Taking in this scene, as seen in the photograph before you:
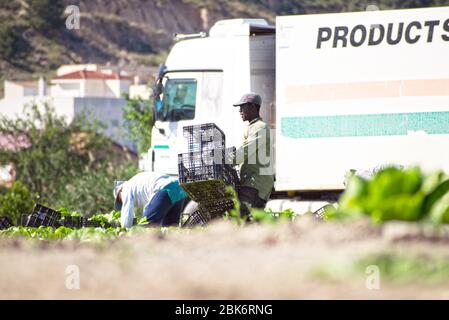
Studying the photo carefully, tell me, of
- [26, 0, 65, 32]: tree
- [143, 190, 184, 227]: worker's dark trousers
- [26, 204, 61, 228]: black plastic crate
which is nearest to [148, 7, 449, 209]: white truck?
[143, 190, 184, 227]: worker's dark trousers

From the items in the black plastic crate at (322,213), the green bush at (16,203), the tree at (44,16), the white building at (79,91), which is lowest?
the green bush at (16,203)

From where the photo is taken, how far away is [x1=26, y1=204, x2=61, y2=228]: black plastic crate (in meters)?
11.8

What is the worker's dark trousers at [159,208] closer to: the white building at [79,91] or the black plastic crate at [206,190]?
the black plastic crate at [206,190]

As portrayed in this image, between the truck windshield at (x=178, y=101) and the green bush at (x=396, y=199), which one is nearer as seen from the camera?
the green bush at (x=396, y=199)

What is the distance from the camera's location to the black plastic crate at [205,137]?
10891 mm

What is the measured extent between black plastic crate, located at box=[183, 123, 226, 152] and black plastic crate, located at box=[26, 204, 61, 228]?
1.78 metres

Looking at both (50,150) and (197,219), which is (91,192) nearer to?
(50,150)

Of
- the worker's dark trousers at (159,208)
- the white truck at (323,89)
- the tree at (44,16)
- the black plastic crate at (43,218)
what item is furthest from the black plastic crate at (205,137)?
the tree at (44,16)

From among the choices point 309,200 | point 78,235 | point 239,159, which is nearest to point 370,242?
point 78,235

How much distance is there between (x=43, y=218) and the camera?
1203cm

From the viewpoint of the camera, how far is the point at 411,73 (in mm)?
16844

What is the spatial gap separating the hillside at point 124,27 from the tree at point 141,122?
1554 inches

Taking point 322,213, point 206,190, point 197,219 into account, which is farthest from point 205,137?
point 322,213
